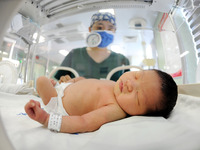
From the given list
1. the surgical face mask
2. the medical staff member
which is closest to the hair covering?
the medical staff member

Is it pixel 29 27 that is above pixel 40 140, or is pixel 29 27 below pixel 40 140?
above

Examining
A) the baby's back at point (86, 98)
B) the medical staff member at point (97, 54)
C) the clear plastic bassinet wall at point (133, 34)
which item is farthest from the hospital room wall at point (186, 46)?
the baby's back at point (86, 98)

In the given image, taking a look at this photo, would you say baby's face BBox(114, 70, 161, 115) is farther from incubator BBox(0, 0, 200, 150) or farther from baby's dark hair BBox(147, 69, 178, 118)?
incubator BBox(0, 0, 200, 150)

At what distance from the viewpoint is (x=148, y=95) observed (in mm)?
567

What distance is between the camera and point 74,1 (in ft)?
3.47

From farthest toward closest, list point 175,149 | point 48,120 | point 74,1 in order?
point 74,1 → point 48,120 → point 175,149

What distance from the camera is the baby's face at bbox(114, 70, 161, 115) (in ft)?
1.82

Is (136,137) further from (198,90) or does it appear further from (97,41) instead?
(97,41)

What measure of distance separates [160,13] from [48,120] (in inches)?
49.9

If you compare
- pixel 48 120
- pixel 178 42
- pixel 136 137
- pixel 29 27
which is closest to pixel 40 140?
pixel 48 120

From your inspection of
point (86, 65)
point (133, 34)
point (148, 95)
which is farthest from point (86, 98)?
point (133, 34)

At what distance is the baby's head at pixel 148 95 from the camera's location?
542 mm

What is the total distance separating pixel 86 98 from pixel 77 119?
187 mm

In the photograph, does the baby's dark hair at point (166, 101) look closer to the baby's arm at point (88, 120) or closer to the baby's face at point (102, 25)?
the baby's arm at point (88, 120)
